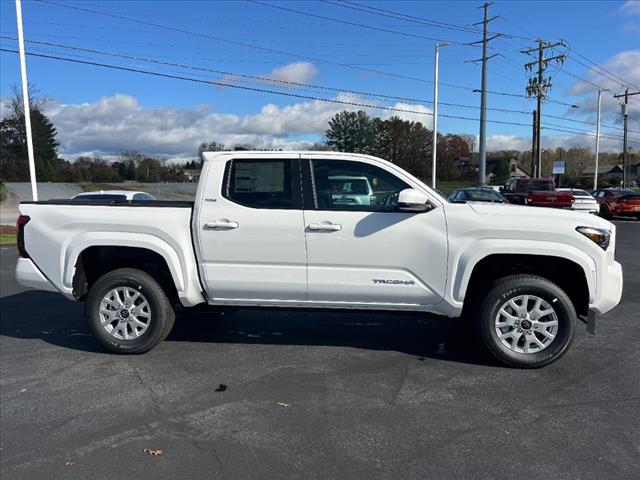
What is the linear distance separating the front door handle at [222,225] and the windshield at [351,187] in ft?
3.18

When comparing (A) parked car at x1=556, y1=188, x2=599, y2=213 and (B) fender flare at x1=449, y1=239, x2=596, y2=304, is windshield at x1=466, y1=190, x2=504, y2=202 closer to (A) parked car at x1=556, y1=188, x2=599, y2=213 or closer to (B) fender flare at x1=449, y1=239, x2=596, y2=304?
(A) parked car at x1=556, y1=188, x2=599, y2=213

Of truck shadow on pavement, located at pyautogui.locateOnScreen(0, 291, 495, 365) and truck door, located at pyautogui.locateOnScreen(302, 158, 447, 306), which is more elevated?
truck door, located at pyautogui.locateOnScreen(302, 158, 447, 306)

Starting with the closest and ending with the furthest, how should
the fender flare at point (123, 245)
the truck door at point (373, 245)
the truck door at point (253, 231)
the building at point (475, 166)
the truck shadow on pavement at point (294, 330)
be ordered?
the truck door at point (373, 245) < the truck door at point (253, 231) < the fender flare at point (123, 245) < the truck shadow on pavement at point (294, 330) < the building at point (475, 166)

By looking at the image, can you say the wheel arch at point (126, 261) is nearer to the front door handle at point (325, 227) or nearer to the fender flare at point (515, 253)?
the front door handle at point (325, 227)

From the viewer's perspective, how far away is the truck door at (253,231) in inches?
187

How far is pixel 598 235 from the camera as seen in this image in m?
4.52

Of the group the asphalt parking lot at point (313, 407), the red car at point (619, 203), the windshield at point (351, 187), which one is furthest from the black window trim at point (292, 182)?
the red car at point (619, 203)

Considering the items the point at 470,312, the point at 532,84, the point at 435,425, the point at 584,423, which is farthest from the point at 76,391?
the point at 532,84

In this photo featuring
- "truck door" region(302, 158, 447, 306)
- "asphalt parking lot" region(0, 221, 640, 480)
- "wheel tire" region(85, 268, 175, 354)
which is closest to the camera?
"asphalt parking lot" region(0, 221, 640, 480)

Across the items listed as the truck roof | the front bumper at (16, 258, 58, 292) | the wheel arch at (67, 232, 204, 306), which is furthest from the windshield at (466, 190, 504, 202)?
the front bumper at (16, 258, 58, 292)

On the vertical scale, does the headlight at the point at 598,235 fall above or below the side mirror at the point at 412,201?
below

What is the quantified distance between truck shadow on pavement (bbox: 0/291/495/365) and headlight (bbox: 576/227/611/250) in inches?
56.1

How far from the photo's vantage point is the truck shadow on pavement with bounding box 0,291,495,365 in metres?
5.32

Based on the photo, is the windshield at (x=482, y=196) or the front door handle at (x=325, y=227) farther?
the windshield at (x=482, y=196)
